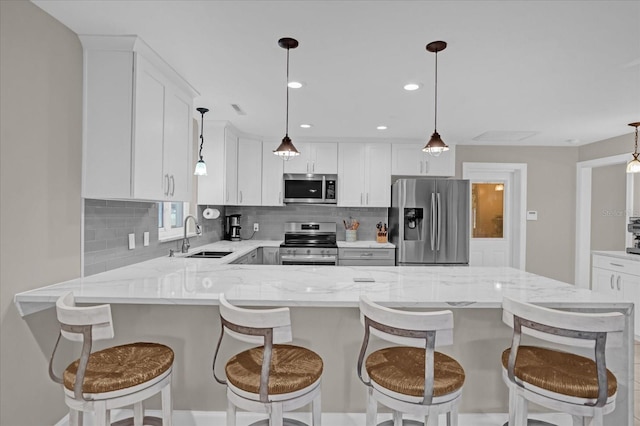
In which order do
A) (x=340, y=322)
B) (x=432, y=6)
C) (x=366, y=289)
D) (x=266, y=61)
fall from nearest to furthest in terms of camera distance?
1. (x=432, y=6)
2. (x=366, y=289)
3. (x=340, y=322)
4. (x=266, y=61)

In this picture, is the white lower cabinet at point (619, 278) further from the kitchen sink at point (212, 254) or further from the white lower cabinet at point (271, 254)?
the kitchen sink at point (212, 254)

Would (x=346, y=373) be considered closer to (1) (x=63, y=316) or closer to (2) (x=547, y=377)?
(2) (x=547, y=377)

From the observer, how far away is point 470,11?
5.93 ft

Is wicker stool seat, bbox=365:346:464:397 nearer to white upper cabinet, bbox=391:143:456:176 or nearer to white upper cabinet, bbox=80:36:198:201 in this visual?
white upper cabinet, bbox=80:36:198:201

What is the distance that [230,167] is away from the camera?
14.6 feet

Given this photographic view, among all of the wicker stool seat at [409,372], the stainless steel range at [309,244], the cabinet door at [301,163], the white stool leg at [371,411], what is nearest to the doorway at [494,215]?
the stainless steel range at [309,244]

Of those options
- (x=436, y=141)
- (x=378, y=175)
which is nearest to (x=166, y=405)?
(x=436, y=141)

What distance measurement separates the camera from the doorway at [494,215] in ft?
17.5

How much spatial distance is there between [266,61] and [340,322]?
173 centimetres

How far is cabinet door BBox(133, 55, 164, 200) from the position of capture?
2.21m

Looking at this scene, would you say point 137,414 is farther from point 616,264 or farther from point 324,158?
point 616,264

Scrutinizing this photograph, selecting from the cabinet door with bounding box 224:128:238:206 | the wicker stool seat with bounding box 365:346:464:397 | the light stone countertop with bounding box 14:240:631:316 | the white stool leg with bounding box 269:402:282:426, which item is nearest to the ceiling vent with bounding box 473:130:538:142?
the light stone countertop with bounding box 14:240:631:316

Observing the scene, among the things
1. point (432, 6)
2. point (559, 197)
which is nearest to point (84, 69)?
point (432, 6)

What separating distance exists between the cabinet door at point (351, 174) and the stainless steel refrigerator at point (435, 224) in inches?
24.7
